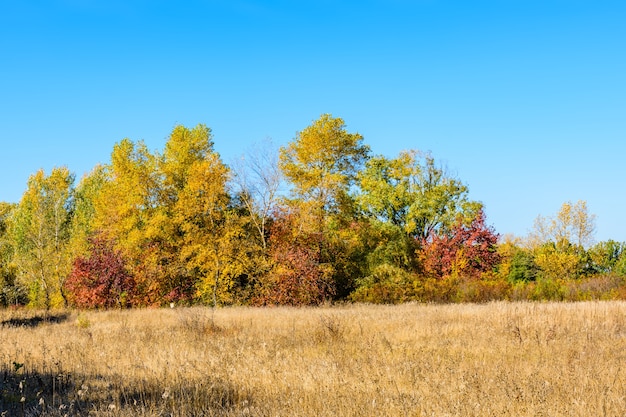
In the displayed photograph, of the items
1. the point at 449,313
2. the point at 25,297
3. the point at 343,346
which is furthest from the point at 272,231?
the point at 25,297

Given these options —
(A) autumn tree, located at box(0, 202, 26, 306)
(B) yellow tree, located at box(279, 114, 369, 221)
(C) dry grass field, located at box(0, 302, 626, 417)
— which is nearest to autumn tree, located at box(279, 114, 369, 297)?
(B) yellow tree, located at box(279, 114, 369, 221)

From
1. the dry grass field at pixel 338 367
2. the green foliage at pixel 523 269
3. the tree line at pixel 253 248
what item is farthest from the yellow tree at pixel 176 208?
the green foliage at pixel 523 269

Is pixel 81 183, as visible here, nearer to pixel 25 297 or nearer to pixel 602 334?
pixel 25 297

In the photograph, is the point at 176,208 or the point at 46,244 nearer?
the point at 176,208

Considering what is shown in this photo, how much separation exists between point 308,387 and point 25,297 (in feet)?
150

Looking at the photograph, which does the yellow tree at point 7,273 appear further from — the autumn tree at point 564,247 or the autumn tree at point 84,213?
the autumn tree at point 564,247

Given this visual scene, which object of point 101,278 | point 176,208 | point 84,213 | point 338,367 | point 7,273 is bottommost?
point 338,367

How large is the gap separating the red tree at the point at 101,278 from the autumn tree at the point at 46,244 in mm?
5688

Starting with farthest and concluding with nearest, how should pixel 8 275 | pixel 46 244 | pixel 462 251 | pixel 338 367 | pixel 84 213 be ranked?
pixel 8 275
pixel 84 213
pixel 46 244
pixel 462 251
pixel 338 367

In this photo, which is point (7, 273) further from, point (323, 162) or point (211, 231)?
point (323, 162)

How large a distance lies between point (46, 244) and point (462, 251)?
91.2 feet

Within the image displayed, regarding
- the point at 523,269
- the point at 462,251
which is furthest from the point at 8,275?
the point at 523,269

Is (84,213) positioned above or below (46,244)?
above

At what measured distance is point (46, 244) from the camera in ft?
123
